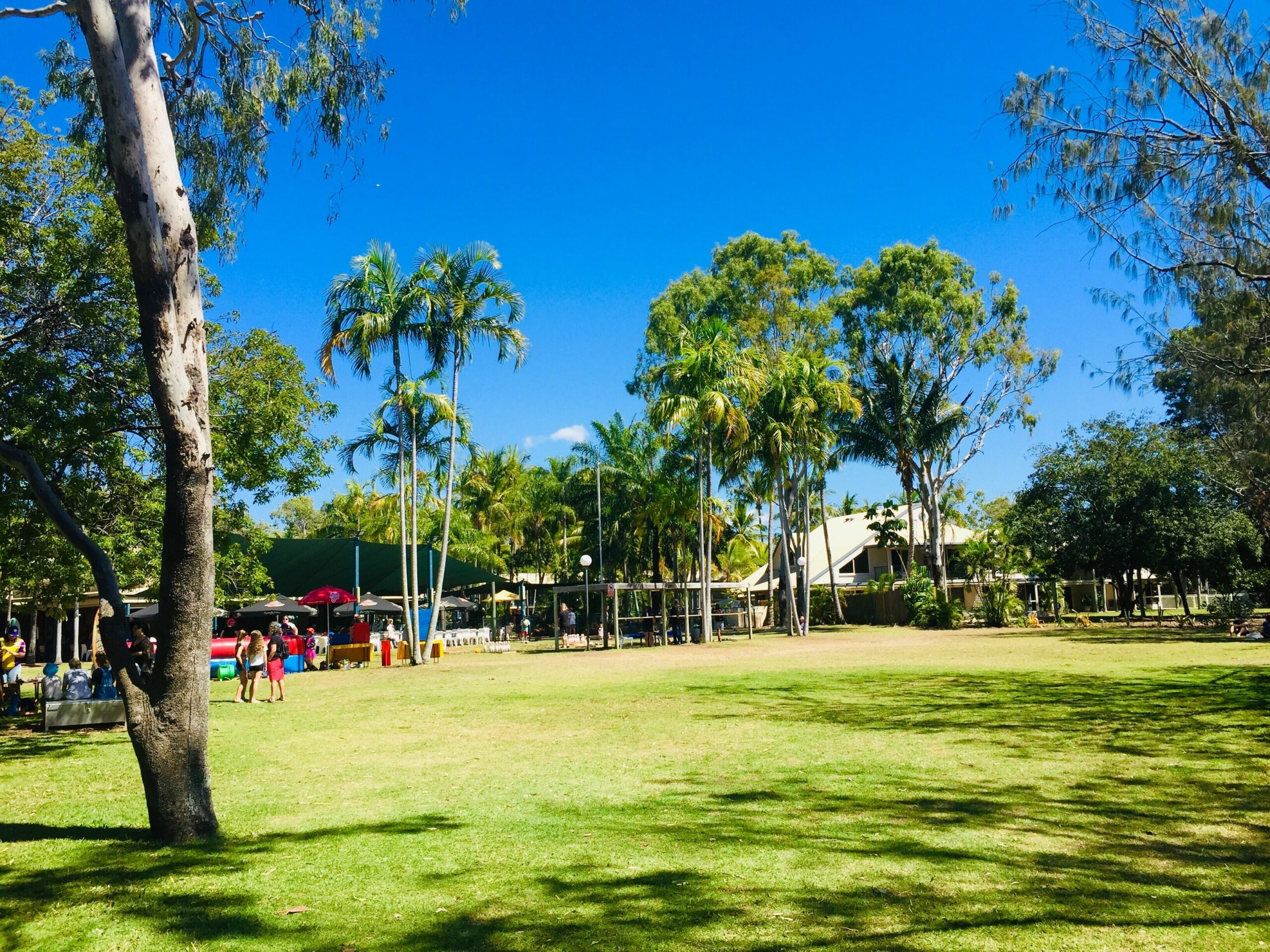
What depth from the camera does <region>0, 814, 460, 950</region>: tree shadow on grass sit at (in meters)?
4.48

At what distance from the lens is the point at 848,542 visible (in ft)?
185

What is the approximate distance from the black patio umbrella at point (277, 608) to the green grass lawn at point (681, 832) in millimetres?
13770

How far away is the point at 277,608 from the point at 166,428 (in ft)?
75.3

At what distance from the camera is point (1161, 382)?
16.7 meters

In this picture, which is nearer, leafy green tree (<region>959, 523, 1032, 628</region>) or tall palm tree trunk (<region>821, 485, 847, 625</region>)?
leafy green tree (<region>959, 523, 1032, 628</region>)

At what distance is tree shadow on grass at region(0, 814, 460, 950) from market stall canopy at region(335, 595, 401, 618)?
25.9 metres

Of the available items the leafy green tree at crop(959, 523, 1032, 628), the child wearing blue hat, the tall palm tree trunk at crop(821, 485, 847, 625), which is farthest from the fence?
the child wearing blue hat

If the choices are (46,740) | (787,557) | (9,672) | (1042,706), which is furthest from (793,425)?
(46,740)

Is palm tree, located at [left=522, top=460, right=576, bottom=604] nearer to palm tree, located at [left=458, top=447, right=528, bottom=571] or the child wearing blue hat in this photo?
palm tree, located at [left=458, top=447, right=528, bottom=571]

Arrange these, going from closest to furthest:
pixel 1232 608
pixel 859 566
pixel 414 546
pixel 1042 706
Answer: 1. pixel 1042 706
2. pixel 414 546
3. pixel 1232 608
4. pixel 859 566

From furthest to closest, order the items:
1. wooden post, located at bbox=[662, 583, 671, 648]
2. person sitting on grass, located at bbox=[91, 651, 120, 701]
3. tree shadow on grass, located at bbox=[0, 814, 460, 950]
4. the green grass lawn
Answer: wooden post, located at bbox=[662, 583, 671, 648], person sitting on grass, located at bbox=[91, 651, 120, 701], tree shadow on grass, located at bbox=[0, 814, 460, 950], the green grass lawn

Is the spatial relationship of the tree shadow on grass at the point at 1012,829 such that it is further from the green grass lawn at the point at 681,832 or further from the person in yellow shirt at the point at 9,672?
the person in yellow shirt at the point at 9,672

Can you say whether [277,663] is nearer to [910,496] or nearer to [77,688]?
[77,688]

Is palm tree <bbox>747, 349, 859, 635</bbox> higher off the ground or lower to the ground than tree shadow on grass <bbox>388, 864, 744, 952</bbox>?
higher
